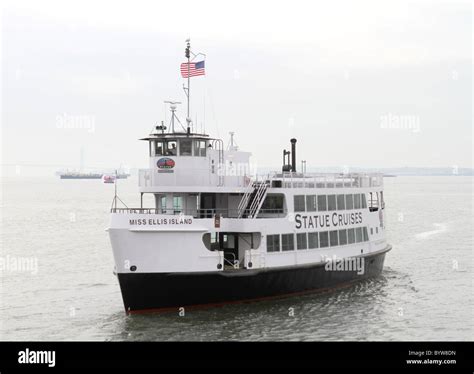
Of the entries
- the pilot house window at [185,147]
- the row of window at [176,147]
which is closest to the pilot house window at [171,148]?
the row of window at [176,147]

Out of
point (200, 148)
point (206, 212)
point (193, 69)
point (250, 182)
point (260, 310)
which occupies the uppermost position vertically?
point (193, 69)

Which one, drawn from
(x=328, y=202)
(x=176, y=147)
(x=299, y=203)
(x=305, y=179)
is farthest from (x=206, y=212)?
(x=328, y=202)

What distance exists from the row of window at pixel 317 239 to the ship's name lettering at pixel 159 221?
4045mm

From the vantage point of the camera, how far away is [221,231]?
90.7 feet

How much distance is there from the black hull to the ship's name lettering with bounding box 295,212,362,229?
6.53 feet

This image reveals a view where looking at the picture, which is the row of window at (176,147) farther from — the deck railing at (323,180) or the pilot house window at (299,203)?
the pilot house window at (299,203)

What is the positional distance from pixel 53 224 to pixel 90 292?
41802 millimetres

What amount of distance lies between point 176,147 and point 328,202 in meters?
8.27

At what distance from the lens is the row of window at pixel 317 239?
28.9m

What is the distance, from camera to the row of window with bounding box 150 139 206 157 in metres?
28.7

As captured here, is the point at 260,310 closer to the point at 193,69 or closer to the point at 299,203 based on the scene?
the point at 299,203
